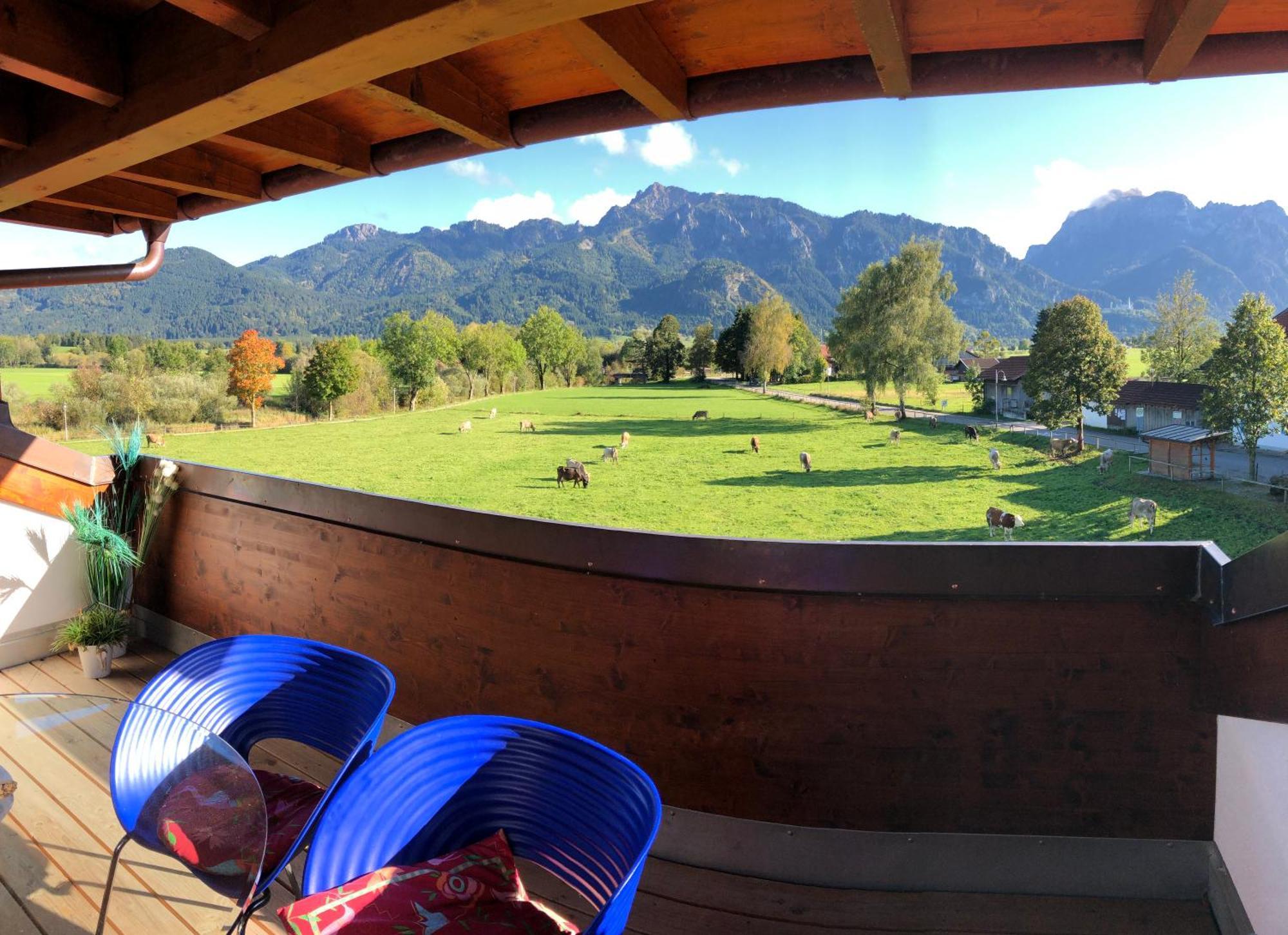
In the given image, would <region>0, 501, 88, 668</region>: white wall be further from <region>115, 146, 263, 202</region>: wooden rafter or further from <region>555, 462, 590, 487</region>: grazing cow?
<region>555, 462, 590, 487</region>: grazing cow

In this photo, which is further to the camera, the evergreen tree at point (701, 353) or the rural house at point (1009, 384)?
the evergreen tree at point (701, 353)

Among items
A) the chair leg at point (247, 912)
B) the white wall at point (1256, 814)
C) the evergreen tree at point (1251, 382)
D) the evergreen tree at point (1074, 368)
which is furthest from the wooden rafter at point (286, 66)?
the evergreen tree at point (1074, 368)

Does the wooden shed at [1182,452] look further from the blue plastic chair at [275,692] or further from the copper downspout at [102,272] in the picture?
the copper downspout at [102,272]

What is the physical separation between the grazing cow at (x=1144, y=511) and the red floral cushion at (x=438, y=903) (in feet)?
34.9

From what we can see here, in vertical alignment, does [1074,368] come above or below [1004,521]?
above

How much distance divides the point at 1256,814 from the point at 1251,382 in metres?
8.33

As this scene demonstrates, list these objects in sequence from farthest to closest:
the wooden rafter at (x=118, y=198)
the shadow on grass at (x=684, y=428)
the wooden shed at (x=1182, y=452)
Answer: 1. the shadow on grass at (x=684, y=428)
2. the wooden shed at (x=1182, y=452)
3. the wooden rafter at (x=118, y=198)

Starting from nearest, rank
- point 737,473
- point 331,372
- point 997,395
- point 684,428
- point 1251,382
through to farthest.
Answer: point 1251,382 < point 997,395 < point 737,473 < point 331,372 < point 684,428

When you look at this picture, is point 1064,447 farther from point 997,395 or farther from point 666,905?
point 666,905

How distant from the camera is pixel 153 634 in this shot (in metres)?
2.95

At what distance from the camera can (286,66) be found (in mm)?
978

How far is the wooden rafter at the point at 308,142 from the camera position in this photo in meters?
1.52

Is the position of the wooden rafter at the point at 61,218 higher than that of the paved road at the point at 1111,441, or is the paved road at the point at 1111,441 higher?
the wooden rafter at the point at 61,218

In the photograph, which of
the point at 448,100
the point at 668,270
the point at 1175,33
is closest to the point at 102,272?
the point at 448,100
